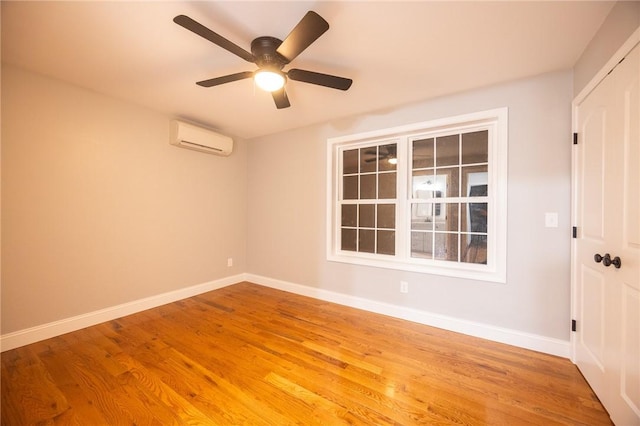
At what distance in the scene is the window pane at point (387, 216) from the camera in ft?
9.86

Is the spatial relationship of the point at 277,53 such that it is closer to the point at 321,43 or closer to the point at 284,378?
the point at 321,43

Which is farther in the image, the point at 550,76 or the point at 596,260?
the point at 550,76

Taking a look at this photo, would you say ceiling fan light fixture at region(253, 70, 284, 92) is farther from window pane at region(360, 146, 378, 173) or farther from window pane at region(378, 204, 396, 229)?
window pane at region(378, 204, 396, 229)

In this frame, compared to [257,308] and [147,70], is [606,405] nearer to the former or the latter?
[257,308]

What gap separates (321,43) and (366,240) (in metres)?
2.23

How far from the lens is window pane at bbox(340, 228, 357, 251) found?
334cm

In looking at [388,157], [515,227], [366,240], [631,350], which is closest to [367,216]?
[366,240]

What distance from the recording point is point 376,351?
215 centimetres

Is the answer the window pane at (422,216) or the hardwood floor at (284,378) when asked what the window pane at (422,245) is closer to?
the window pane at (422,216)

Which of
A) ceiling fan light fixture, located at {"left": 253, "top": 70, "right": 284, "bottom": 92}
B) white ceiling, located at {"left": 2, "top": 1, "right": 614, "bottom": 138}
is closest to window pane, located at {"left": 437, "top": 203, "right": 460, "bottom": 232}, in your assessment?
white ceiling, located at {"left": 2, "top": 1, "right": 614, "bottom": 138}

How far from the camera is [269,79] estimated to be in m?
1.83

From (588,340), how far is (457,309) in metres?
0.91

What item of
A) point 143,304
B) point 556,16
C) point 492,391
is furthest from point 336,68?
point 143,304

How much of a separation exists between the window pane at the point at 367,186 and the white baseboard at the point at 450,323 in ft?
4.32
